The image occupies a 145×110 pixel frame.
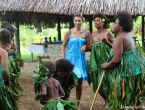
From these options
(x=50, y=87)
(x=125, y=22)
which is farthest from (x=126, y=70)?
(x=50, y=87)

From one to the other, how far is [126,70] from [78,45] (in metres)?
1.13

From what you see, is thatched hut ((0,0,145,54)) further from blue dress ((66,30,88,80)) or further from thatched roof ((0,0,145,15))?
blue dress ((66,30,88,80))

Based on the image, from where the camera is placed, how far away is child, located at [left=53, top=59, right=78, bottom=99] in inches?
146

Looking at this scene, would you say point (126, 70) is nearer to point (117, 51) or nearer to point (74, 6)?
point (117, 51)

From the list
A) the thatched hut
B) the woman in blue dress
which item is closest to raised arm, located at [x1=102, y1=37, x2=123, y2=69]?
the woman in blue dress

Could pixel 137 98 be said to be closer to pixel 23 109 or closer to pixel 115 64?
pixel 115 64

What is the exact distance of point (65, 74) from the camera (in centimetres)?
382

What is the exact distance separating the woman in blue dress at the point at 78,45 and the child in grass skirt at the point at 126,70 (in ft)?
3.01

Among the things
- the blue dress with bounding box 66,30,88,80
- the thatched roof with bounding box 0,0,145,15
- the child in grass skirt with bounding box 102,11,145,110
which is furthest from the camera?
the thatched roof with bounding box 0,0,145,15

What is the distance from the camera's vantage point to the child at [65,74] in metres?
3.70

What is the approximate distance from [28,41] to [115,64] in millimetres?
14781

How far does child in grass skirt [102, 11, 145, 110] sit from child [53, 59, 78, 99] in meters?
0.47

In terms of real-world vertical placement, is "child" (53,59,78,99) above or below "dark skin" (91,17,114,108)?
below

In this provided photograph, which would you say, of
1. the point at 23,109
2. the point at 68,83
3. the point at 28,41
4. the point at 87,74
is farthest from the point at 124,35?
the point at 28,41
